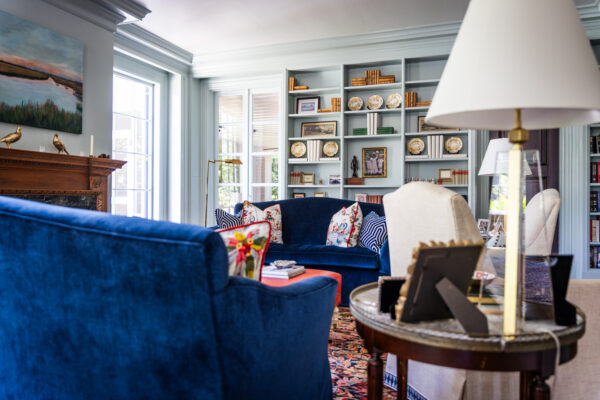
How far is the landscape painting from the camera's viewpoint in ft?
12.1

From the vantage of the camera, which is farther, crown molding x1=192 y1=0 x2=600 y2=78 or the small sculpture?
the small sculpture

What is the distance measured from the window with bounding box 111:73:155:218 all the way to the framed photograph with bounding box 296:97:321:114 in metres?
2.05

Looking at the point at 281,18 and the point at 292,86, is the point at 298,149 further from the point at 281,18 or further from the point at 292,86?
the point at 281,18

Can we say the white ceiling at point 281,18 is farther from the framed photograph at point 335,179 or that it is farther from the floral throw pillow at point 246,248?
the floral throw pillow at point 246,248

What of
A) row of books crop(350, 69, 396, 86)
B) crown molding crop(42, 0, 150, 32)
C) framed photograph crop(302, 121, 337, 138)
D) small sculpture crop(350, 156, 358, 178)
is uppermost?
crown molding crop(42, 0, 150, 32)

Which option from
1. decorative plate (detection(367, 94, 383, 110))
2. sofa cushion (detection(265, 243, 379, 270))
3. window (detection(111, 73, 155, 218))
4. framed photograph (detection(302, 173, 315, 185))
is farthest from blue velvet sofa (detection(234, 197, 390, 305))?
window (detection(111, 73, 155, 218))

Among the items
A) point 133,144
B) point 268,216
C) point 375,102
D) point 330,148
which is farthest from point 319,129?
point 133,144

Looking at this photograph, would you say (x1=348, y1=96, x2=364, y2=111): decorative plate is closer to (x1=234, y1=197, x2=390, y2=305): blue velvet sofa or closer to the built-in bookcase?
the built-in bookcase

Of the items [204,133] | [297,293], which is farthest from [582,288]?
[204,133]

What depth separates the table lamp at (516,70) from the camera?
0.86m

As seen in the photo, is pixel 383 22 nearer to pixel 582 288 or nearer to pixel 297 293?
pixel 582 288

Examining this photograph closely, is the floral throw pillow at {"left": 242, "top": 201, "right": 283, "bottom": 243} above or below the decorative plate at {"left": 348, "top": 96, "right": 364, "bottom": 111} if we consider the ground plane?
below

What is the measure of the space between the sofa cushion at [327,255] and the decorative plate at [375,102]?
2.36 meters

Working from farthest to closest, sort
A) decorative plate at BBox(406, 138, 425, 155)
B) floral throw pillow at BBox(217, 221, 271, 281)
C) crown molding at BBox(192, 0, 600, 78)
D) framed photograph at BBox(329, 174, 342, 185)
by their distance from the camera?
1. framed photograph at BBox(329, 174, 342, 185)
2. decorative plate at BBox(406, 138, 425, 155)
3. crown molding at BBox(192, 0, 600, 78)
4. floral throw pillow at BBox(217, 221, 271, 281)
